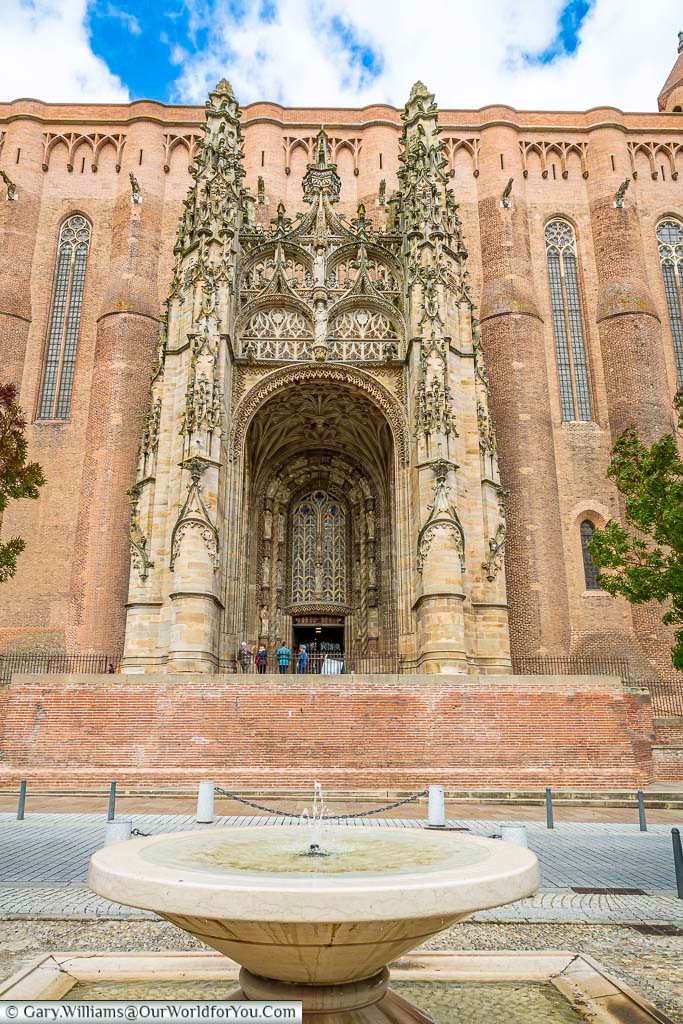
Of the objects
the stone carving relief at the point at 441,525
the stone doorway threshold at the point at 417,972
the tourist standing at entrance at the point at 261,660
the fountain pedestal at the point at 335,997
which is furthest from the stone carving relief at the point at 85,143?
the fountain pedestal at the point at 335,997

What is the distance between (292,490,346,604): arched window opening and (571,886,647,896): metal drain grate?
61.1 ft

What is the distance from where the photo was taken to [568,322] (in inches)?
1151

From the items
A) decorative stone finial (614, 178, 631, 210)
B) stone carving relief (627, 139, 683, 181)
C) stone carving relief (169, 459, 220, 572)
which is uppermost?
stone carving relief (627, 139, 683, 181)

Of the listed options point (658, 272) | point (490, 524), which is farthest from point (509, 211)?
point (490, 524)

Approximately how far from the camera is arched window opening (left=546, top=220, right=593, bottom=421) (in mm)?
28422

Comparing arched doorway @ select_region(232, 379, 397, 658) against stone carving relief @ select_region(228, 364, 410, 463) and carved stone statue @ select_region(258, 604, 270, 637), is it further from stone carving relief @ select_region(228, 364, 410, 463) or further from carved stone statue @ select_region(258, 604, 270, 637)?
stone carving relief @ select_region(228, 364, 410, 463)

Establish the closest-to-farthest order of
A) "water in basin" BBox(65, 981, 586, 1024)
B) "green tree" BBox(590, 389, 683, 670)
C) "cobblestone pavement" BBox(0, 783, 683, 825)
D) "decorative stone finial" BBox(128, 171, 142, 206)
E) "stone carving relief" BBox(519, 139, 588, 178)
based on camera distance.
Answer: "water in basin" BBox(65, 981, 586, 1024) → "green tree" BBox(590, 389, 683, 670) → "cobblestone pavement" BBox(0, 783, 683, 825) → "decorative stone finial" BBox(128, 171, 142, 206) → "stone carving relief" BBox(519, 139, 588, 178)

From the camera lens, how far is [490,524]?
2128 centimetres

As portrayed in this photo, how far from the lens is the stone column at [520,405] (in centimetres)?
2503

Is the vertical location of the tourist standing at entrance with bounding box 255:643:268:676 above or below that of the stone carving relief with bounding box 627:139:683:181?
below

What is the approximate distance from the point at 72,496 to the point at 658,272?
24617 mm

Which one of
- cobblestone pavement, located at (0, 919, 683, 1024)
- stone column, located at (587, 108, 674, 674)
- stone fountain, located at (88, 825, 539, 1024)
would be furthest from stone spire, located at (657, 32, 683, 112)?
stone fountain, located at (88, 825, 539, 1024)

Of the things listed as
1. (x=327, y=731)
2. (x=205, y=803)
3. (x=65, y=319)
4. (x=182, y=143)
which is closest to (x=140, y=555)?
(x=327, y=731)

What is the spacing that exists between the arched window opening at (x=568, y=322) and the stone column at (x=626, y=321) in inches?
31.9
